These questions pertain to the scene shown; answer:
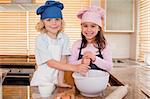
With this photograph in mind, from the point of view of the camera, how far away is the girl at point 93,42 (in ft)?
4.65

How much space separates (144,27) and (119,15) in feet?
1.04

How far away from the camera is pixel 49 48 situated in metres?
1.32

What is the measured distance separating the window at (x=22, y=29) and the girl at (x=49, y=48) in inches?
79.2

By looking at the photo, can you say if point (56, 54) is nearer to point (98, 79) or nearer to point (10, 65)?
point (98, 79)

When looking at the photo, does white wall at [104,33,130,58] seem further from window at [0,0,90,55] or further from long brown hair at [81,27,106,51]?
long brown hair at [81,27,106,51]

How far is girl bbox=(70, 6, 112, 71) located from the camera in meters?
1.42

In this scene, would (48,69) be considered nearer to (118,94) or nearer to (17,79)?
(118,94)

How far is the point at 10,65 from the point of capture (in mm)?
2783

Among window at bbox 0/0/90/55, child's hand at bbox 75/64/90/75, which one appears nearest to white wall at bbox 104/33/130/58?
window at bbox 0/0/90/55

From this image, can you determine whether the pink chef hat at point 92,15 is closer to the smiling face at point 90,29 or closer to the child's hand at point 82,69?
the smiling face at point 90,29

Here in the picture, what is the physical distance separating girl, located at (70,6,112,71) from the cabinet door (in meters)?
1.61

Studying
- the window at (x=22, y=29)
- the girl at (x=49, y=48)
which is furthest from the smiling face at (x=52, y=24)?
the window at (x=22, y=29)

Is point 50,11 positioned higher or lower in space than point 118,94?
higher

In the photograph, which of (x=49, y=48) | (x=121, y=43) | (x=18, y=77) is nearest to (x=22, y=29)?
(x=18, y=77)
